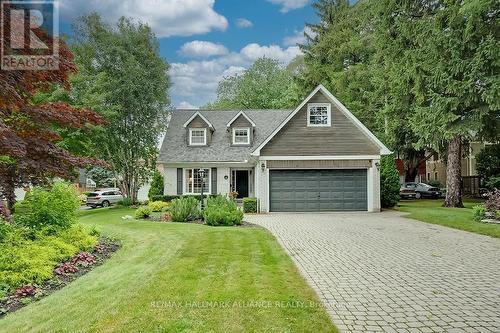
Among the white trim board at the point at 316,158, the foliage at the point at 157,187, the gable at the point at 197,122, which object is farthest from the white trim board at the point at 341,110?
the foliage at the point at 157,187

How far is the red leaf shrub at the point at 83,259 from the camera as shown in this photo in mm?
7939

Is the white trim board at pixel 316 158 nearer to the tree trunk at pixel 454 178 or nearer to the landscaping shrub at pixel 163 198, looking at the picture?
the tree trunk at pixel 454 178

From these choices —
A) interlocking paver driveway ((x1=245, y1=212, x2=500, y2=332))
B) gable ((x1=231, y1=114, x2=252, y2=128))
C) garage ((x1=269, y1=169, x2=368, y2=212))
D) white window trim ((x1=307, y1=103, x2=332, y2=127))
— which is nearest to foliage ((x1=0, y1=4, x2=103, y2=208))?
interlocking paver driveway ((x1=245, y1=212, x2=500, y2=332))

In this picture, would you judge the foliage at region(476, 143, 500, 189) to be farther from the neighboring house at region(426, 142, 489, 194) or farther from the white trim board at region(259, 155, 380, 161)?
the white trim board at region(259, 155, 380, 161)

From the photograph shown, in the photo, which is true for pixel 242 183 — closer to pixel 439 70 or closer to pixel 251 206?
pixel 251 206

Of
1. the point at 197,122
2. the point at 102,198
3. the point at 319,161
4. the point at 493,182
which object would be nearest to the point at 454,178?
the point at 493,182

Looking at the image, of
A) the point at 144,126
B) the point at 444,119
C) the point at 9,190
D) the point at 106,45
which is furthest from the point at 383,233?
the point at 106,45

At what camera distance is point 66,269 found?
24.3 feet

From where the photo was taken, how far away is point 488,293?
615cm

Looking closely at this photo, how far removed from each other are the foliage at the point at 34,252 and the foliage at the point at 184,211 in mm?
6734

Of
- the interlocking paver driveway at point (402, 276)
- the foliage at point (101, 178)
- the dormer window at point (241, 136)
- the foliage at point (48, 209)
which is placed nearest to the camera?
the interlocking paver driveway at point (402, 276)

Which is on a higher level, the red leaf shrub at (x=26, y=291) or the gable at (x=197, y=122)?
the gable at (x=197, y=122)

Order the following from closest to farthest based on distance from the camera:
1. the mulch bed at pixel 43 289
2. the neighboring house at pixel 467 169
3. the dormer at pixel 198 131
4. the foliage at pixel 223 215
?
the mulch bed at pixel 43 289, the foliage at pixel 223 215, the dormer at pixel 198 131, the neighboring house at pixel 467 169

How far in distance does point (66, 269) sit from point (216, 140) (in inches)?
797
